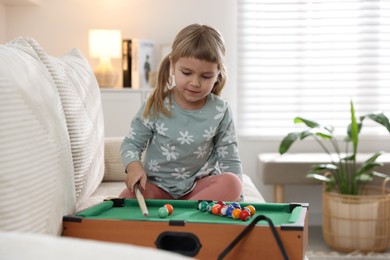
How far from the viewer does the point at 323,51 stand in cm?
478

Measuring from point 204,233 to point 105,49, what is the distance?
3086mm

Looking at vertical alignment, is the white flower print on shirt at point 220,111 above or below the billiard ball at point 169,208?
above

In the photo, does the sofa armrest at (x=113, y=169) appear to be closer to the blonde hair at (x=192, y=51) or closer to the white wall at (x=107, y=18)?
the blonde hair at (x=192, y=51)

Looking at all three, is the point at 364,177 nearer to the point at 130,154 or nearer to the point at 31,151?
the point at 130,154

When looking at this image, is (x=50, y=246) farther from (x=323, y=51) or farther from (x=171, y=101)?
(x=323, y=51)

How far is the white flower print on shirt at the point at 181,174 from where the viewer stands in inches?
85.7

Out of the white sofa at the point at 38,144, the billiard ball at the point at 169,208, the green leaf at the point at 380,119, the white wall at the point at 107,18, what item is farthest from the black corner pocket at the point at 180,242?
the white wall at the point at 107,18

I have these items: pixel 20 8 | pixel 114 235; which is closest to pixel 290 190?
pixel 20 8

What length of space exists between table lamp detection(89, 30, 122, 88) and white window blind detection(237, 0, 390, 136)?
0.89 meters

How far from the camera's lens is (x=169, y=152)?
2.17 m

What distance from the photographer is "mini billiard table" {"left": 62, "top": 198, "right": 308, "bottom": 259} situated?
1.40 metres

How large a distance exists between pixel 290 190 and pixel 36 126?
353cm

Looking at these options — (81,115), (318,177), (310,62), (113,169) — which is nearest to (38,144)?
(81,115)

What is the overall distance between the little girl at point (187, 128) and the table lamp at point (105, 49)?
219 cm
